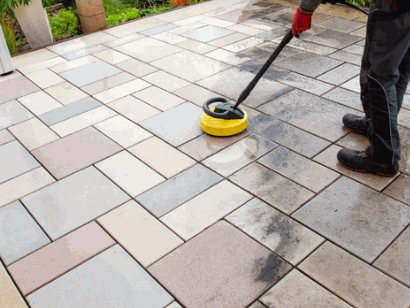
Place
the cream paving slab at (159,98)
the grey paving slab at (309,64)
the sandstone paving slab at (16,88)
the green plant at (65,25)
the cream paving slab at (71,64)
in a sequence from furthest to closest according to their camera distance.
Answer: the green plant at (65,25), the cream paving slab at (71,64), the grey paving slab at (309,64), the sandstone paving slab at (16,88), the cream paving slab at (159,98)

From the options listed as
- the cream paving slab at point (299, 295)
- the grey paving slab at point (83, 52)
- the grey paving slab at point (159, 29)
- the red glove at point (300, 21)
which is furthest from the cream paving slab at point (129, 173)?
the grey paving slab at point (159, 29)

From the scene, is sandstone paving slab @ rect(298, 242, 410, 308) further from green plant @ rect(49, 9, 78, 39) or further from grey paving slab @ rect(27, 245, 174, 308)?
green plant @ rect(49, 9, 78, 39)

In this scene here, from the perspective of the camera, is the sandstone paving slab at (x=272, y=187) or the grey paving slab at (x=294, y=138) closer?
the sandstone paving slab at (x=272, y=187)

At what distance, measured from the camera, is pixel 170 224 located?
2.13 meters

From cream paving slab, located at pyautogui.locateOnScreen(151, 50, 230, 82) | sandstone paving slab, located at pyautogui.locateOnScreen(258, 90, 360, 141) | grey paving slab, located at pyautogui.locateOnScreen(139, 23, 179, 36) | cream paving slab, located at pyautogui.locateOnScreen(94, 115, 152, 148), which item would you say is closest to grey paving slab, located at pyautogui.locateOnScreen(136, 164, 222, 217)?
cream paving slab, located at pyautogui.locateOnScreen(94, 115, 152, 148)

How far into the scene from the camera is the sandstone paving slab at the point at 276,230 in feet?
6.37

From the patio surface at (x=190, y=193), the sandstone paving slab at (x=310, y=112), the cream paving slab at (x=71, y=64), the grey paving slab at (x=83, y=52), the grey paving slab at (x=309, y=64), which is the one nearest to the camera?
the patio surface at (x=190, y=193)

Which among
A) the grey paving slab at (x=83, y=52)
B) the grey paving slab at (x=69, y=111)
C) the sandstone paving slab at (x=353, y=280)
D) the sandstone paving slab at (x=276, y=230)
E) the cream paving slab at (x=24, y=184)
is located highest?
the grey paving slab at (x=83, y=52)

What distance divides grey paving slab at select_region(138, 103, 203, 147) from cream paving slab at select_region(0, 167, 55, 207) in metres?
0.83

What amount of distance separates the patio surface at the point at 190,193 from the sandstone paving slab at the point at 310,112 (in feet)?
0.05

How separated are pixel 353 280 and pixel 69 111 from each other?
8.36 ft

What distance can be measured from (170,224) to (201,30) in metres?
3.38

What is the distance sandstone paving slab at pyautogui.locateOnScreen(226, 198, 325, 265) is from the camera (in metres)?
1.94

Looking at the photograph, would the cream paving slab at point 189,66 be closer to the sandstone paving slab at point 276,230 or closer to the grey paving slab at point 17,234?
the sandstone paving slab at point 276,230
